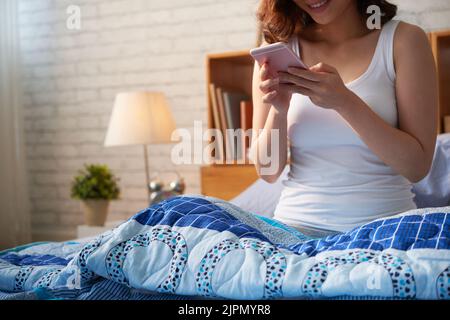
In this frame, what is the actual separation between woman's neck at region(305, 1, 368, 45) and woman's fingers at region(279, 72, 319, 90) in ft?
1.05

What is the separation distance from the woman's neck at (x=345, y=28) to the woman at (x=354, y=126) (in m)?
0.02

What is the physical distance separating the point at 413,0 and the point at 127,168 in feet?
5.13

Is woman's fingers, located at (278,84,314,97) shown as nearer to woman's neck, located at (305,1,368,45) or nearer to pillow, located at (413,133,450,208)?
woman's neck, located at (305,1,368,45)

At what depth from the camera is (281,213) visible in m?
1.20

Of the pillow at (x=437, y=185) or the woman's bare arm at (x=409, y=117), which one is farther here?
the pillow at (x=437, y=185)

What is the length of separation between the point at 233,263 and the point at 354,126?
0.44 m

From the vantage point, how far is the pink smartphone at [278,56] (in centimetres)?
Result: 96

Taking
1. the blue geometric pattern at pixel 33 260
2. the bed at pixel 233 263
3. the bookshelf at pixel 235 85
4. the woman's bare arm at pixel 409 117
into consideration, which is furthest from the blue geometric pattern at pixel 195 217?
the bookshelf at pixel 235 85

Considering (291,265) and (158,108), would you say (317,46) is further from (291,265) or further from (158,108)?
(158,108)

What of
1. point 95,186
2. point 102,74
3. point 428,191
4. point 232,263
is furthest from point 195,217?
point 102,74

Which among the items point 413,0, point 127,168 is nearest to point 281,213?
point 413,0

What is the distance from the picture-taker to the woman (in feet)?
3.47

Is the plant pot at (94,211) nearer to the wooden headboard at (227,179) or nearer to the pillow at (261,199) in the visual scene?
the wooden headboard at (227,179)

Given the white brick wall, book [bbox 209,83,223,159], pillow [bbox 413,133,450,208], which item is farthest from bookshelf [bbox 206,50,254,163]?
pillow [bbox 413,133,450,208]
